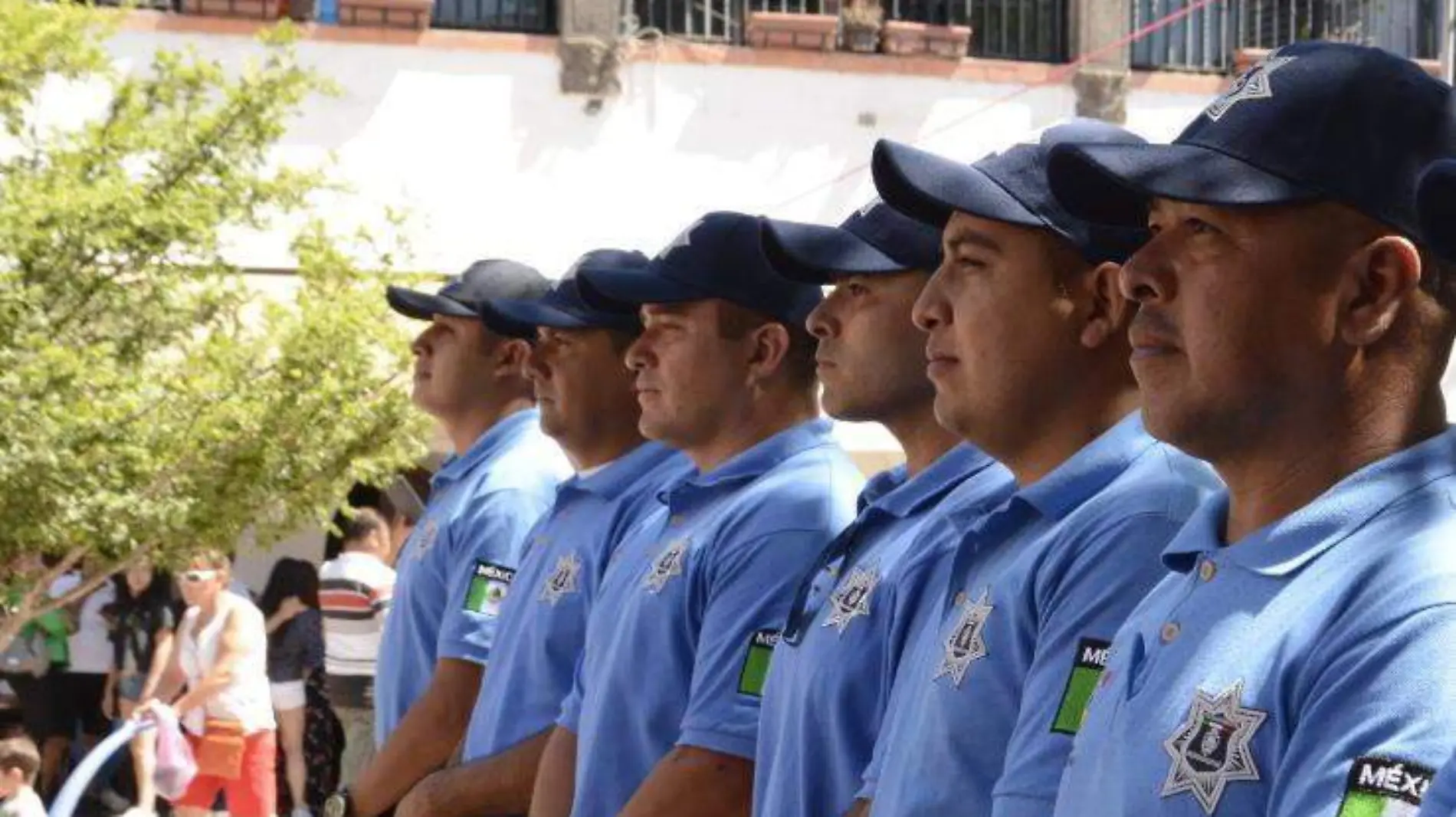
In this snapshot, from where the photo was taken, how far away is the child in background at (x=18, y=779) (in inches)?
436

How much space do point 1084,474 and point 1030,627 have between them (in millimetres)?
264

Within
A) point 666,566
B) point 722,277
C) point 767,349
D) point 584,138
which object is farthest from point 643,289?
point 584,138

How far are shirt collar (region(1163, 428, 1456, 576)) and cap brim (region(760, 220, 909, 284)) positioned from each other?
73.3 inches

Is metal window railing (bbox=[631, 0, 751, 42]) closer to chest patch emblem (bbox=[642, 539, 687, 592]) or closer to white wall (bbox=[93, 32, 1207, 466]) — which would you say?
white wall (bbox=[93, 32, 1207, 466])

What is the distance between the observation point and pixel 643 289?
6.16 meters

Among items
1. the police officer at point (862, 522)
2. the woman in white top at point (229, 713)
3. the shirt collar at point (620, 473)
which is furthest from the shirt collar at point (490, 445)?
the woman in white top at point (229, 713)

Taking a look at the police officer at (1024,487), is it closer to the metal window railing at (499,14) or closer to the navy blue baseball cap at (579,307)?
the navy blue baseball cap at (579,307)

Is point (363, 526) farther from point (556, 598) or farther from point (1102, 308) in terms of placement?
Answer: point (1102, 308)

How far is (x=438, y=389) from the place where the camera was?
801 centimetres

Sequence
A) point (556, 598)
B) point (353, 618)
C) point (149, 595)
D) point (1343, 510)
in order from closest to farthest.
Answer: point (1343, 510) < point (556, 598) < point (353, 618) < point (149, 595)

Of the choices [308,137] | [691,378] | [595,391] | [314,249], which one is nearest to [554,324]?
[595,391]

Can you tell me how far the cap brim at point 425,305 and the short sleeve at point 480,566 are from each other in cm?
70

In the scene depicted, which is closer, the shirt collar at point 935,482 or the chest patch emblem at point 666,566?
the shirt collar at point 935,482

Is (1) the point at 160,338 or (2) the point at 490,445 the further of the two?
(1) the point at 160,338
